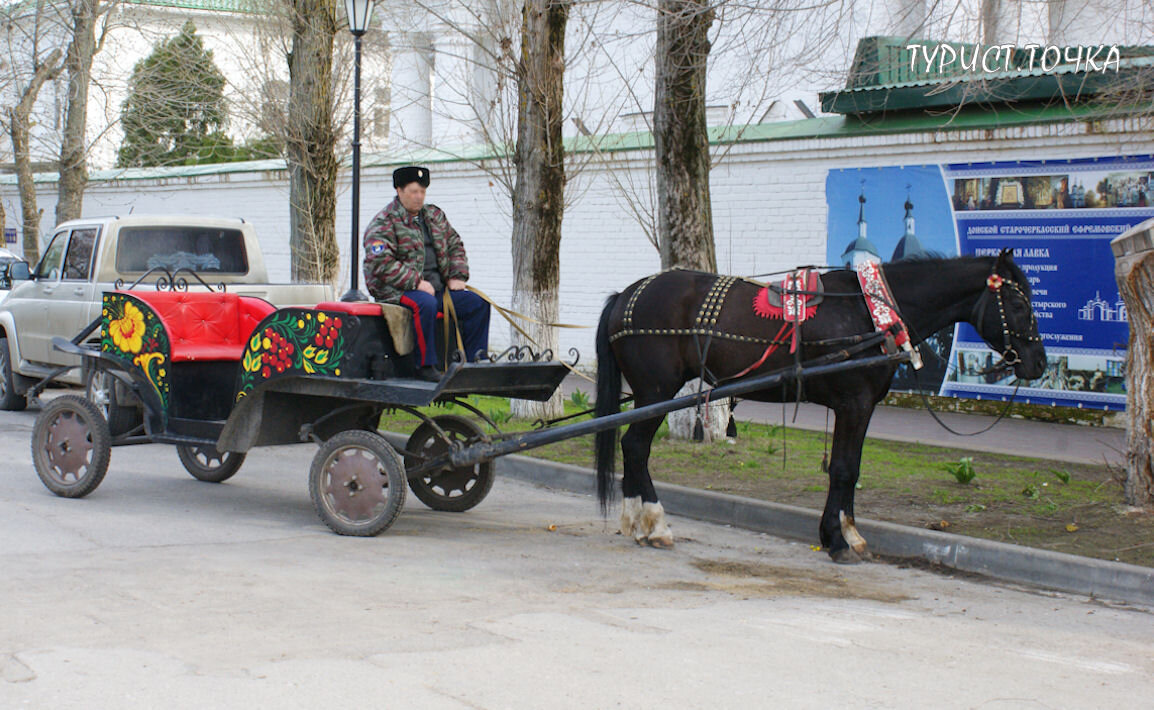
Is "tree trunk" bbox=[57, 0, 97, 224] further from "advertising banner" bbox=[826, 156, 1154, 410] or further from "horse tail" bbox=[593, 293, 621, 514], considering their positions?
"horse tail" bbox=[593, 293, 621, 514]

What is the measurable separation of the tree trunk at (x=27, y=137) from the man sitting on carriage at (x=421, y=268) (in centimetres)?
1606

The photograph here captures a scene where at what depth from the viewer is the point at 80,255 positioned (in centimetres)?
1207

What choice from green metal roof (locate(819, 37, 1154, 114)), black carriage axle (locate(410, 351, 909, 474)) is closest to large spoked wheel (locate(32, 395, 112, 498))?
black carriage axle (locate(410, 351, 909, 474))

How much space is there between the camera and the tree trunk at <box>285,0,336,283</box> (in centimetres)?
1504

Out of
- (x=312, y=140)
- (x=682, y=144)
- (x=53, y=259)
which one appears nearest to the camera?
(x=682, y=144)

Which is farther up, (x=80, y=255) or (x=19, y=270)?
(x=80, y=255)

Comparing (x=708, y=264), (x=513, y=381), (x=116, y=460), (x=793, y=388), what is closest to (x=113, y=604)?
(x=513, y=381)

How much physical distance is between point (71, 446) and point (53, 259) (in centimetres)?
497

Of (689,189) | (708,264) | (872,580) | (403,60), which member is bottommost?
(872,580)

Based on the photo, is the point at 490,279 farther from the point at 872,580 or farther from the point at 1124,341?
the point at 872,580

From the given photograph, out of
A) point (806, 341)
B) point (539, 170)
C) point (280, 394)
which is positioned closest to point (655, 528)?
point (806, 341)

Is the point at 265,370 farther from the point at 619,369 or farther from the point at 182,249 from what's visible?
the point at 182,249

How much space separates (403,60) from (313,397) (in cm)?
2141

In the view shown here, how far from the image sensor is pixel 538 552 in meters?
7.01
